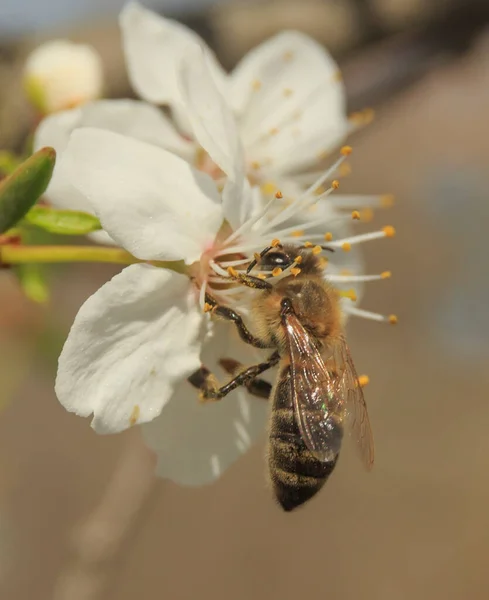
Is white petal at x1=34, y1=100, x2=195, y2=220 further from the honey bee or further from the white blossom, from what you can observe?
the honey bee

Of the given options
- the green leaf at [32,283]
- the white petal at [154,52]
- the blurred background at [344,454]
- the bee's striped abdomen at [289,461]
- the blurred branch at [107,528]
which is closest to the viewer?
the bee's striped abdomen at [289,461]

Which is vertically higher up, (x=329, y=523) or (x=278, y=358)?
(x=278, y=358)

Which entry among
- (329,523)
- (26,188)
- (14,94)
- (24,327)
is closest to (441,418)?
(329,523)

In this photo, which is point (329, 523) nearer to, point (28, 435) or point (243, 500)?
point (243, 500)

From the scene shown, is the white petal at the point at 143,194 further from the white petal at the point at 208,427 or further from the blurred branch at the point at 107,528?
the blurred branch at the point at 107,528

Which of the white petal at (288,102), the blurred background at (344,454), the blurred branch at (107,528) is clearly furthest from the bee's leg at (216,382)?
the blurred branch at (107,528)

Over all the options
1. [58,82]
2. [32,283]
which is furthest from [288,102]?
[32,283]

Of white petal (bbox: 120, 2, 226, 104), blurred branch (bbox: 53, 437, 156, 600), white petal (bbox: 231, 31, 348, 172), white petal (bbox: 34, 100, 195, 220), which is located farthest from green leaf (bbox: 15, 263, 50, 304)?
blurred branch (bbox: 53, 437, 156, 600)
